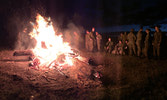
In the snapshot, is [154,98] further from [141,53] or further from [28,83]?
[141,53]

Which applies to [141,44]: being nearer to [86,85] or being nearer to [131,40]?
[131,40]

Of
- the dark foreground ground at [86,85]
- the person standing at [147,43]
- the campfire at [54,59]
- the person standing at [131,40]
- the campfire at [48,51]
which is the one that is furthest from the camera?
the person standing at [131,40]

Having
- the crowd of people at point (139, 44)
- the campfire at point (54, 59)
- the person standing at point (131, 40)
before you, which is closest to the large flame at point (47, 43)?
the campfire at point (54, 59)

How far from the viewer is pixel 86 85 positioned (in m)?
6.32

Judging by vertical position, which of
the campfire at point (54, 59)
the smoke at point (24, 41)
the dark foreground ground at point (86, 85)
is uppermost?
the smoke at point (24, 41)

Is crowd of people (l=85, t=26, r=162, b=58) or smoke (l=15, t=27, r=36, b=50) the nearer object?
crowd of people (l=85, t=26, r=162, b=58)

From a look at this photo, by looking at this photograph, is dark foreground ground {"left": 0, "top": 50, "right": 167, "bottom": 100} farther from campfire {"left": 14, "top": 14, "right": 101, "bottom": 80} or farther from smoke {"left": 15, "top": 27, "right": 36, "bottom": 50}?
smoke {"left": 15, "top": 27, "right": 36, "bottom": 50}

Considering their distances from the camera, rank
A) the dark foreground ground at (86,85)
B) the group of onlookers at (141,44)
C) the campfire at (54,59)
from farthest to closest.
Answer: the group of onlookers at (141,44) < the campfire at (54,59) < the dark foreground ground at (86,85)

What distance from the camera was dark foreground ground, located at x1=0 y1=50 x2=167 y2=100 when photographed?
499 cm

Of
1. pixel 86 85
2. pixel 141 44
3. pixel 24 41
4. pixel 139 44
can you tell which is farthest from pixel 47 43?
pixel 141 44

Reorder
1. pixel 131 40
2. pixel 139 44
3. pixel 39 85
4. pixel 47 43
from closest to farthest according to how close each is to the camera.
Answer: pixel 39 85 < pixel 139 44 < pixel 131 40 < pixel 47 43

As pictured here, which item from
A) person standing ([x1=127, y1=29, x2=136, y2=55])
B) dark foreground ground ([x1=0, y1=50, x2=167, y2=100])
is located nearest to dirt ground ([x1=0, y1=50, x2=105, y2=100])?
dark foreground ground ([x1=0, y1=50, x2=167, y2=100])

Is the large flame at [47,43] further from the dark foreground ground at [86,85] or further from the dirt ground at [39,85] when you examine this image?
the dirt ground at [39,85]

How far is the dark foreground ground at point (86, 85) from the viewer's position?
4.99m
